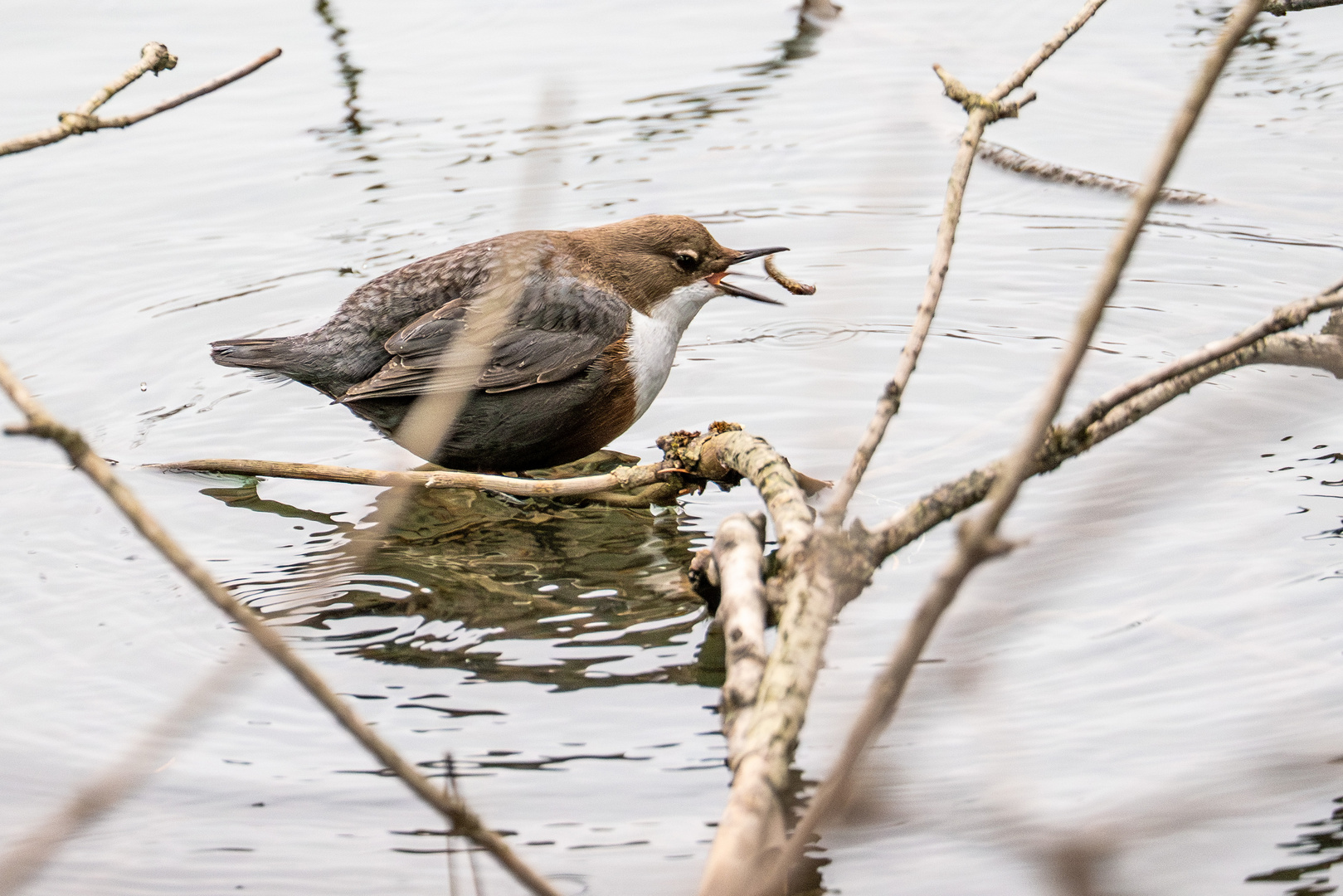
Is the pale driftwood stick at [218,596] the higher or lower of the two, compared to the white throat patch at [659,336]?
lower

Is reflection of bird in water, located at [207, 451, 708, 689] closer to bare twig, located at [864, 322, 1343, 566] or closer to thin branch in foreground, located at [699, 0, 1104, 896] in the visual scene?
thin branch in foreground, located at [699, 0, 1104, 896]

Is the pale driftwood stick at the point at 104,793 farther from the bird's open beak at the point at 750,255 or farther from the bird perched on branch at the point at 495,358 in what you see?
the bird's open beak at the point at 750,255

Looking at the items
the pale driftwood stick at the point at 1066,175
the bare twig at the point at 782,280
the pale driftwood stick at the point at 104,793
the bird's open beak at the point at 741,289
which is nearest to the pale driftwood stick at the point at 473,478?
the bare twig at the point at 782,280

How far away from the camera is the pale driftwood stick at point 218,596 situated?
0.95m

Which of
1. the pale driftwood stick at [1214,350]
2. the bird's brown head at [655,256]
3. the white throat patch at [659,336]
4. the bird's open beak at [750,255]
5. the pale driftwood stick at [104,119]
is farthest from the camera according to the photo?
the bird's brown head at [655,256]

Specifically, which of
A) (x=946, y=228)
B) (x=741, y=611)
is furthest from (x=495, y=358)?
(x=741, y=611)

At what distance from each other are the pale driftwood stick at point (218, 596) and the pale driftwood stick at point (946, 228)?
1.15 meters

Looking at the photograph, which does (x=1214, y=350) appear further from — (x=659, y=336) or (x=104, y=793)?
(x=659, y=336)

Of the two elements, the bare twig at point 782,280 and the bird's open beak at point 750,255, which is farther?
the bird's open beak at point 750,255

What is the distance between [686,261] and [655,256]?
111 mm

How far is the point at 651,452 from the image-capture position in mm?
4531

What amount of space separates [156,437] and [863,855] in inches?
117

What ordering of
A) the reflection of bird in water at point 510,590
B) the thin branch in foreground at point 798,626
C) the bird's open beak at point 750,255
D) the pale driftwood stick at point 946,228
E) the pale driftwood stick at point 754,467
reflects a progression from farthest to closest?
1. the bird's open beak at point 750,255
2. the reflection of bird in water at point 510,590
3. the pale driftwood stick at point 754,467
4. the pale driftwood stick at point 946,228
5. the thin branch in foreground at point 798,626

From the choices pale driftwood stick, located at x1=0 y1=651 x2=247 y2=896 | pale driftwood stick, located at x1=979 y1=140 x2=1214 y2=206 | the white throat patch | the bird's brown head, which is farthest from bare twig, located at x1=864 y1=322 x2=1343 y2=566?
pale driftwood stick, located at x1=979 y1=140 x2=1214 y2=206
